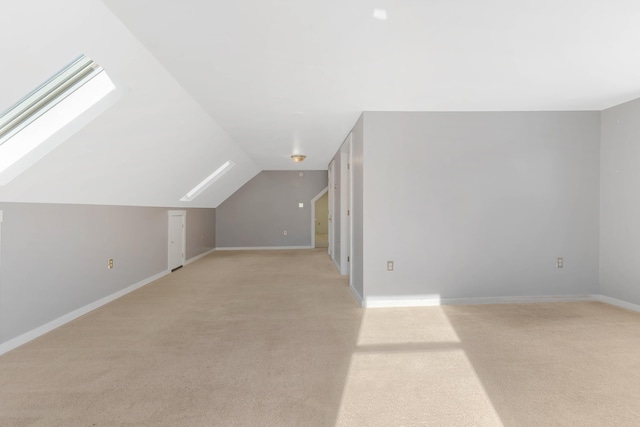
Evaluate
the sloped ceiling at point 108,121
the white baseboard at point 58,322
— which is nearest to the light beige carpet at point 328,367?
the white baseboard at point 58,322

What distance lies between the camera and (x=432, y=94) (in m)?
3.24

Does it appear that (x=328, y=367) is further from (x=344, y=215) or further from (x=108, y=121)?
(x=344, y=215)

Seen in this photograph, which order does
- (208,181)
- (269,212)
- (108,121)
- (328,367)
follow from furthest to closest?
(269,212) → (208,181) → (108,121) → (328,367)

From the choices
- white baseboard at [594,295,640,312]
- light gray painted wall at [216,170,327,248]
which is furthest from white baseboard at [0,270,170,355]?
white baseboard at [594,295,640,312]

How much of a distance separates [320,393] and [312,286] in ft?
9.16

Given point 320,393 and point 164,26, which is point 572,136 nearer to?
point 320,393

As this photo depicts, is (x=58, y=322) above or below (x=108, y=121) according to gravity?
below

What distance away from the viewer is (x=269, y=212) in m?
9.27

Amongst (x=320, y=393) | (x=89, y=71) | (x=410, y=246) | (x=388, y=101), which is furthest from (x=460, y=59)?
(x=89, y=71)

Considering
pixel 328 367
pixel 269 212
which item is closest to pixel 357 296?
pixel 328 367

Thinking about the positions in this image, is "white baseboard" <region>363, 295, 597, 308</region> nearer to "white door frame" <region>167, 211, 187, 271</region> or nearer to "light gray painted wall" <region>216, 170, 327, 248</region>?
"white door frame" <region>167, 211, 187, 271</region>

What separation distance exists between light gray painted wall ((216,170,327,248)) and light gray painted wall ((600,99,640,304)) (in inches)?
255

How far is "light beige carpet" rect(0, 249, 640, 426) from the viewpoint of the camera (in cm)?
183

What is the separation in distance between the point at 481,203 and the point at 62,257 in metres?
4.44
